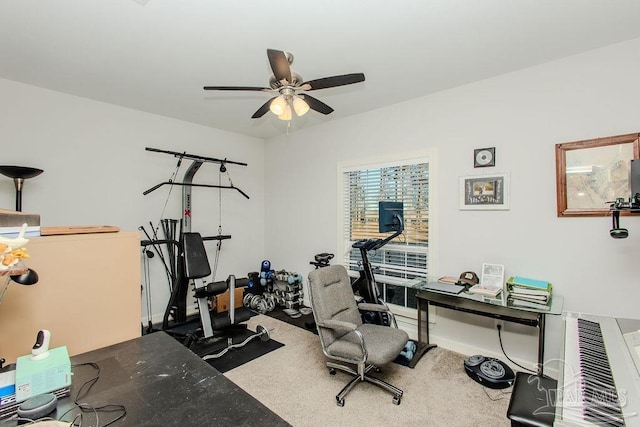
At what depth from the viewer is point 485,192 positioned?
9.23 ft

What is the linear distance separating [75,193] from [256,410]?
3534mm

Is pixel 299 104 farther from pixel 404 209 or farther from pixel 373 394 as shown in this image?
pixel 373 394

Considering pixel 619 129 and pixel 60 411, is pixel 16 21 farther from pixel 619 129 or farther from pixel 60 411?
pixel 619 129

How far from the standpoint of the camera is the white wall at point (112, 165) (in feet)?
9.69

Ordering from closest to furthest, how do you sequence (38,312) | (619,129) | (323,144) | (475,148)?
(38,312) → (619,129) → (475,148) → (323,144)

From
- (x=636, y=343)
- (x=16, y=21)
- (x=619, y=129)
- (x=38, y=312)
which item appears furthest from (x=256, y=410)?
(x=619, y=129)

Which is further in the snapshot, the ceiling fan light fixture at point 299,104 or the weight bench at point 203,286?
the weight bench at point 203,286

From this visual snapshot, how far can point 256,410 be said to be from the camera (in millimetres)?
917

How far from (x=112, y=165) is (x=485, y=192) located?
4182 millimetres

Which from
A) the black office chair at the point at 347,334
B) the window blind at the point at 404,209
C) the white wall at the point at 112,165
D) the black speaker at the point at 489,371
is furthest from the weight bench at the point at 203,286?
the black speaker at the point at 489,371

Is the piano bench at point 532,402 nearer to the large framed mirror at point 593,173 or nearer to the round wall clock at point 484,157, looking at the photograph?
the large framed mirror at point 593,173

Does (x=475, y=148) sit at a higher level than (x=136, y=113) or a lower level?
lower

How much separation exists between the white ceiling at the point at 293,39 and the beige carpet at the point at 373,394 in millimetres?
2736

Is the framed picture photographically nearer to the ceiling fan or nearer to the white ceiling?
the white ceiling
